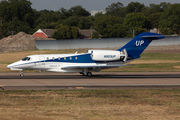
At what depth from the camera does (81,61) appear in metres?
29.9

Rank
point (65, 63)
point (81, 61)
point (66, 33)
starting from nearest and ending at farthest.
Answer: point (65, 63) → point (81, 61) → point (66, 33)

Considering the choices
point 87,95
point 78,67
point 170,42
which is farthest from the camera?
point 170,42

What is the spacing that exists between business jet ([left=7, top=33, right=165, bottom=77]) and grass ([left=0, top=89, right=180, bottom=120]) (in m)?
9.77

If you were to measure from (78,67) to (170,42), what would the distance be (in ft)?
171

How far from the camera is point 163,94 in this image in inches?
744

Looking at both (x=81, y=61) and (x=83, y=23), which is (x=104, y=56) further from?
(x=83, y=23)

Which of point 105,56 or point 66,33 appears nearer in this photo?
point 105,56

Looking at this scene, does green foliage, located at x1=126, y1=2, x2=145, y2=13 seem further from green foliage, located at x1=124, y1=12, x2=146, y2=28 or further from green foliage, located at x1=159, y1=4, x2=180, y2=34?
green foliage, located at x1=159, y1=4, x2=180, y2=34

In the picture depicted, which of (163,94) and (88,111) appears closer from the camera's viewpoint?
(88,111)

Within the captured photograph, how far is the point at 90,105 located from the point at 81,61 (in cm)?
1466

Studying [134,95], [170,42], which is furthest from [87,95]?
[170,42]

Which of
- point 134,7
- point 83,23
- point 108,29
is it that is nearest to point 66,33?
point 108,29

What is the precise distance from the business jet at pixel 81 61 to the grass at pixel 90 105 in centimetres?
977

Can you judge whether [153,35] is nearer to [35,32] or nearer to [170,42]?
[170,42]
